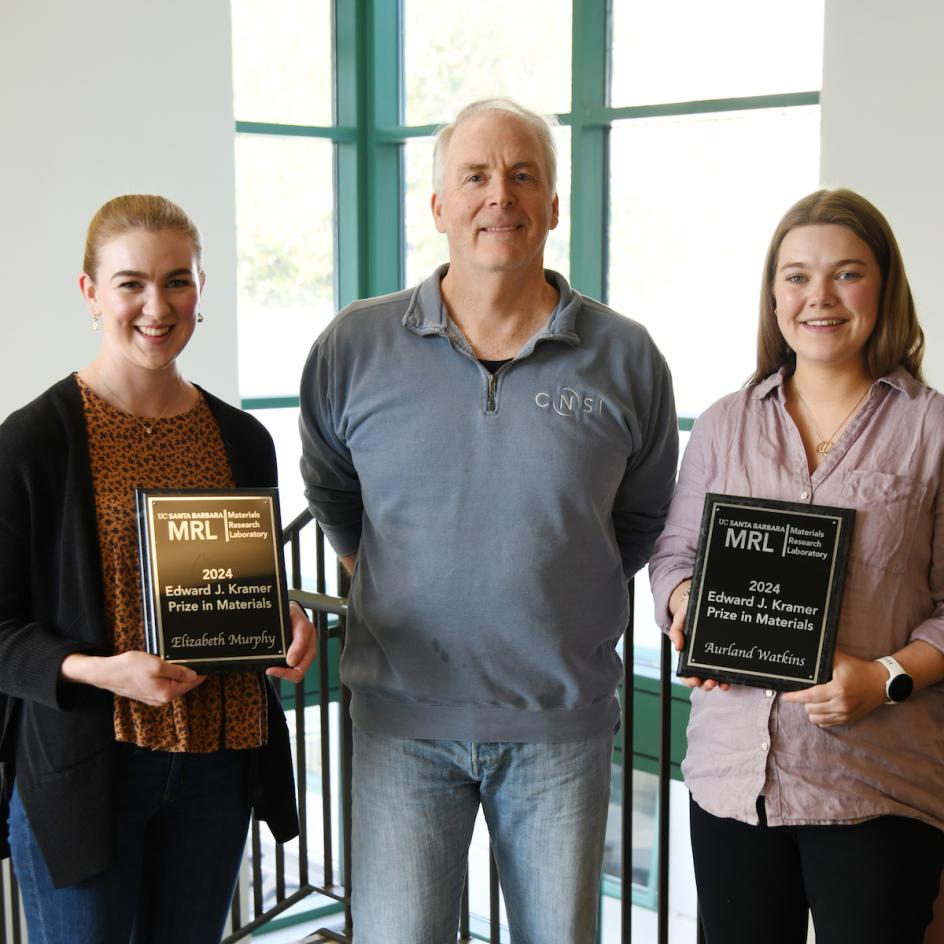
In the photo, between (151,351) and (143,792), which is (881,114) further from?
(143,792)

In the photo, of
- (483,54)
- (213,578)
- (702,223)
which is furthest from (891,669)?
(483,54)

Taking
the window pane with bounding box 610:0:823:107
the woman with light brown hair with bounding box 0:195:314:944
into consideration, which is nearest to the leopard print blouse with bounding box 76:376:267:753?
the woman with light brown hair with bounding box 0:195:314:944

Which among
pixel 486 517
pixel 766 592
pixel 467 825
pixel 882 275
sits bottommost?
pixel 467 825

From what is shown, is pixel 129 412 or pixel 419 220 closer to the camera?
pixel 129 412

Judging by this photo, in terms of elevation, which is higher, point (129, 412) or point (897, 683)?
point (129, 412)

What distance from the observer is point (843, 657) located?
1.88m

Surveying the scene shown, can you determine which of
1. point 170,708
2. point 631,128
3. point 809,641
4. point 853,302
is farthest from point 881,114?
point 170,708

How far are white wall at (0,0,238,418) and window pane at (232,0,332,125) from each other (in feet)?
5.44

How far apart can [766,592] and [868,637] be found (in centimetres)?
16

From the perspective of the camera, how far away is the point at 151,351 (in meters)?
1.97

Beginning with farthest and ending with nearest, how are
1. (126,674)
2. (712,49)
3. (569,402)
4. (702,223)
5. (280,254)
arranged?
(280,254), (702,223), (712,49), (569,402), (126,674)

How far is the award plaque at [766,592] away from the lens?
1887mm

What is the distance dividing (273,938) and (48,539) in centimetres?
536

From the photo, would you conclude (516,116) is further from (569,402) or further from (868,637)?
(868,637)
